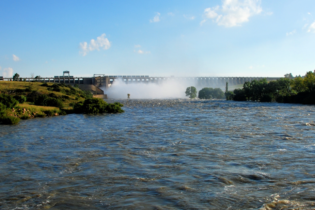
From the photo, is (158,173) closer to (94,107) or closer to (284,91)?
(94,107)

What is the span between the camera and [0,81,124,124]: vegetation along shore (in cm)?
3458

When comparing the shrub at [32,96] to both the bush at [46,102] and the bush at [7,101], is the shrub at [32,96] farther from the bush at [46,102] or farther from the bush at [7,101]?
the bush at [7,101]

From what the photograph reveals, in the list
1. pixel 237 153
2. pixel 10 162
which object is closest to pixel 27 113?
pixel 10 162

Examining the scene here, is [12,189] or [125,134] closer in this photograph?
[12,189]

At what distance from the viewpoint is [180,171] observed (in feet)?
42.1

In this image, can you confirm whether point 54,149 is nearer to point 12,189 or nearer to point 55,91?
point 12,189

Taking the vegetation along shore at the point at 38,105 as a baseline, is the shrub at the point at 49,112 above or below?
below

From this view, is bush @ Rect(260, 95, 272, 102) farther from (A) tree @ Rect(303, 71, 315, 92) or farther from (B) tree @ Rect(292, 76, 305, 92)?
(A) tree @ Rect(303, 71, 315, 92)

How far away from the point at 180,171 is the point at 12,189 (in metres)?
6.82

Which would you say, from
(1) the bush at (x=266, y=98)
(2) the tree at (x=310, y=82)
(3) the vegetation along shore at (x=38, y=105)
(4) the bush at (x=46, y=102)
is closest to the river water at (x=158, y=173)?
(3) the vegetation along shore at (x=38, y=105)

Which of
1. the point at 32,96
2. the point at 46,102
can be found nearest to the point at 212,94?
the point at 32,96

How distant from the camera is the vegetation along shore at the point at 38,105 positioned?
34578 mm

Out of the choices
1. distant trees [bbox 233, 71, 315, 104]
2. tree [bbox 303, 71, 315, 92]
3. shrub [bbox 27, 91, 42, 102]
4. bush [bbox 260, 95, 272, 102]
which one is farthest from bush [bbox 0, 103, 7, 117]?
bush [bbox 260, 95, 272, 102]

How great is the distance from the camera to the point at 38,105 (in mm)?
46625
